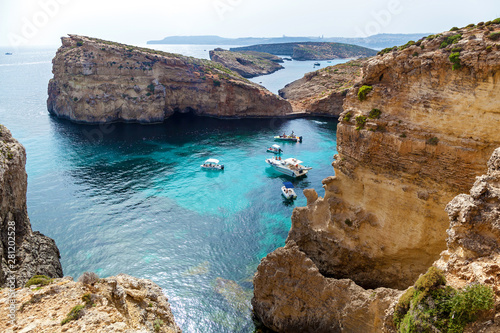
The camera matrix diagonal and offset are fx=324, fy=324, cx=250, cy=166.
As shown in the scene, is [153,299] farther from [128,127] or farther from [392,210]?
[128,127]

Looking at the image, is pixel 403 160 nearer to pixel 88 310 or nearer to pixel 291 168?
pixel 88 310

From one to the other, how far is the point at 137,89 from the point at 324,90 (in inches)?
2588

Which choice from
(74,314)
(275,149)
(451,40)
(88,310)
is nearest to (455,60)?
(451,40)

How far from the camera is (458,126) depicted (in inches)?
907

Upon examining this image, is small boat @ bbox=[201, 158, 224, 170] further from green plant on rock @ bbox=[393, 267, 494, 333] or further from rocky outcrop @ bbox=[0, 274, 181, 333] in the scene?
green plant on rock @ bbox=[393, 267, 494, 333]

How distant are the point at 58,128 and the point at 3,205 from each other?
7306cm

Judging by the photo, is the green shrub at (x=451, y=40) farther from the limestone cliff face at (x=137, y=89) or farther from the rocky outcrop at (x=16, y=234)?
the limestone cliff face at (x=137, y=89)

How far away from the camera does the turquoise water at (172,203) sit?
36000 mm

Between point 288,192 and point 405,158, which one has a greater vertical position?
point 405,158

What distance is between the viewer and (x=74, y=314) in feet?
45.9

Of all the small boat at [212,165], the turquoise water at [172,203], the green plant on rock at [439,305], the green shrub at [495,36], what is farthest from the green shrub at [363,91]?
the small boat at [212,165]

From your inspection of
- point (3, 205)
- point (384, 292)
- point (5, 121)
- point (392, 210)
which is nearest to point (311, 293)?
point (384, 292)

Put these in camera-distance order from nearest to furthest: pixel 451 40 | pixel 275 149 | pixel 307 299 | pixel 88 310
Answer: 1. pixel 88 310
2. pixel 451 40
3. pixel 307 299
4. pixel 275 149

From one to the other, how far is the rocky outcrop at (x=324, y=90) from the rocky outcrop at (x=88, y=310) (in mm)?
95513
